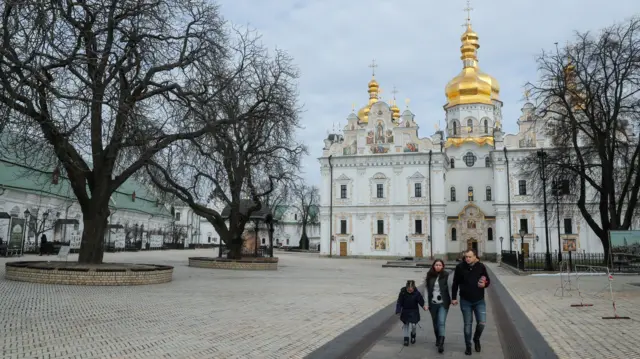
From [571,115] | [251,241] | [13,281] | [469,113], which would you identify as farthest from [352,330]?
[469,113]

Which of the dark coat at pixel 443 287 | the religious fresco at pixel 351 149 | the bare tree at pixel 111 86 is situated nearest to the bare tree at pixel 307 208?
the religious fresco at pixel 351 149

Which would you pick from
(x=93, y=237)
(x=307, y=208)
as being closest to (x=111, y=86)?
(x=93, y=237)

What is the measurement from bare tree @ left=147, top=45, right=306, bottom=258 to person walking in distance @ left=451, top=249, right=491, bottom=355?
13.1 metres

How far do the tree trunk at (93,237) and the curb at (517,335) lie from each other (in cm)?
1321

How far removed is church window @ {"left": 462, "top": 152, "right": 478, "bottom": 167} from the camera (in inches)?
2288

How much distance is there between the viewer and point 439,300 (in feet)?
25.6

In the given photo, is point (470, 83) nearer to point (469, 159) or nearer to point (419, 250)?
point (469, 159)

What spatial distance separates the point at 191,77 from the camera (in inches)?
768

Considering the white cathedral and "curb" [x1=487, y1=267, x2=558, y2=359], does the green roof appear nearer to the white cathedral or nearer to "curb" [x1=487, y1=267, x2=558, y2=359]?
the white cathedral

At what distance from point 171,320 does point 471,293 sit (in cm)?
566

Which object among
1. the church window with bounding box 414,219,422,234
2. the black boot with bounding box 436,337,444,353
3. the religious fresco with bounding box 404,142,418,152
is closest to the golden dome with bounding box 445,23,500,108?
the religious fresco with bounding box 404,142,418,152

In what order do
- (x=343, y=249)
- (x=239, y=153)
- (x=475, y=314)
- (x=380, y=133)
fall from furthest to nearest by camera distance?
(x=380, y=133) → (x=343, y=249) → (x=239, y=153) → (x=475, y=314)

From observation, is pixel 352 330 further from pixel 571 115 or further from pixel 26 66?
pixel 571 115

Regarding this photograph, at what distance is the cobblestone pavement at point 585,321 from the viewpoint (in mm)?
7898
